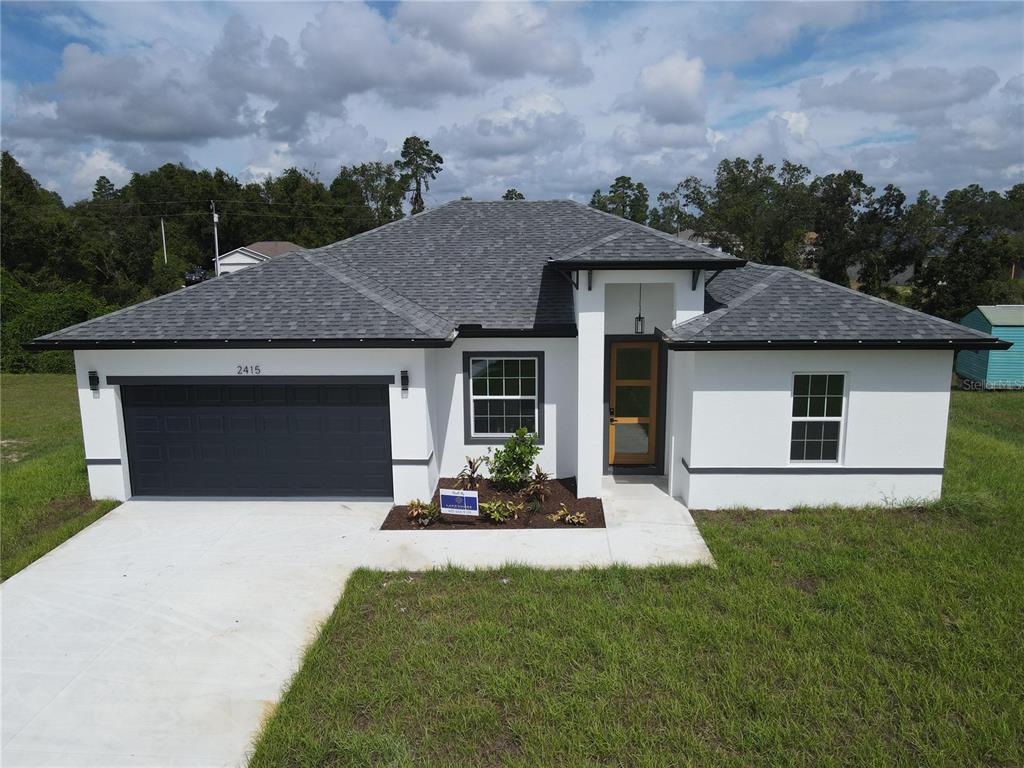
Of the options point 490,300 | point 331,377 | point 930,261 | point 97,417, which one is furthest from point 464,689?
point 930,261

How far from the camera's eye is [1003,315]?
23047 mm

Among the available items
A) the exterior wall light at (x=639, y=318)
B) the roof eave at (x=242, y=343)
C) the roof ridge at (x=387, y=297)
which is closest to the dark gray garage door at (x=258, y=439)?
the roof eave at (x=242, y=343)

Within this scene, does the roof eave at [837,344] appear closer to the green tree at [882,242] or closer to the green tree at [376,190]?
the green tree at [882,242]

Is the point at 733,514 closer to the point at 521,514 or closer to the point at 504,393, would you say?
the point at 521,514

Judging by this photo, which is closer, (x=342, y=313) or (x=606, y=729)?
(x=606, y=729)

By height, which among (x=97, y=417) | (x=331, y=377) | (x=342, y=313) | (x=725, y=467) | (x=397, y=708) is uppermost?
(x=342, y=313)

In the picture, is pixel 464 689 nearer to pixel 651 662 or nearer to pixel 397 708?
pixel 397 708

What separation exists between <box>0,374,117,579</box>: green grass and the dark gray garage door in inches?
49.4

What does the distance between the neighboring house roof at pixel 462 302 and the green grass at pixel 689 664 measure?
332cm

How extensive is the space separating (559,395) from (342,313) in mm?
3978

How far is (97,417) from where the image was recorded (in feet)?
34.8

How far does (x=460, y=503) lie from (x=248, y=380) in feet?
13.2

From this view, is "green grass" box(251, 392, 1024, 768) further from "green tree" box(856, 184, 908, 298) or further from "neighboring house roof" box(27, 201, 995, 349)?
"green tree" box(856, 184, 908, 298)

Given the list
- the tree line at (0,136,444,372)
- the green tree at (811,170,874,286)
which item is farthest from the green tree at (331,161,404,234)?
the green tree at (811,170,874,286)
